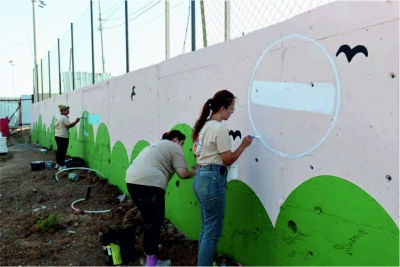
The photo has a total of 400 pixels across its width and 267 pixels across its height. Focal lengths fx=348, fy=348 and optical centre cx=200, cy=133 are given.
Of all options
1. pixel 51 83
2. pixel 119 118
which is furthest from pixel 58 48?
pixel 119 118

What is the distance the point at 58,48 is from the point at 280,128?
1351 centimetres

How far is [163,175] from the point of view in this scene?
3.69 metres

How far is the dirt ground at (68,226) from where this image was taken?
154 inches

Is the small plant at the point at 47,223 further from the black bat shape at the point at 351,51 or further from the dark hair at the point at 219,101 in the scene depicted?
the black bat shape at the point at 351,51

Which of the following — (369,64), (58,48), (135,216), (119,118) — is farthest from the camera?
(58,48)

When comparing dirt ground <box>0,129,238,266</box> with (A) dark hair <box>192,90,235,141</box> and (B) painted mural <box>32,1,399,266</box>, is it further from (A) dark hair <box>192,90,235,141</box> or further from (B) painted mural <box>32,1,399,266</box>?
(A) dark hair <box>192,90,235,141</box>

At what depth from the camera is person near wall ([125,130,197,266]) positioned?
3625 millimetres

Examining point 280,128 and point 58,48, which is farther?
point 58,48

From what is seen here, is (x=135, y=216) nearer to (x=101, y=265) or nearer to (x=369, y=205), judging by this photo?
(x=101, y=265)

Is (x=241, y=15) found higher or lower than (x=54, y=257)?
higher

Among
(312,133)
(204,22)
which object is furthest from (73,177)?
(312,133)

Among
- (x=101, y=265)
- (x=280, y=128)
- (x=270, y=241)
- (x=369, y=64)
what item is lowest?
(x=101, y=265)

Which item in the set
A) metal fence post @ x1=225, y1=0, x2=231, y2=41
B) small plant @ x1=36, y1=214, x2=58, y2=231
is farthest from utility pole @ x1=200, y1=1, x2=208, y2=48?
small plant @ x1=36, y1=214, x2=58, y2=231

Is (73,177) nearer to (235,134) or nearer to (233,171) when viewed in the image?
(235,134)
